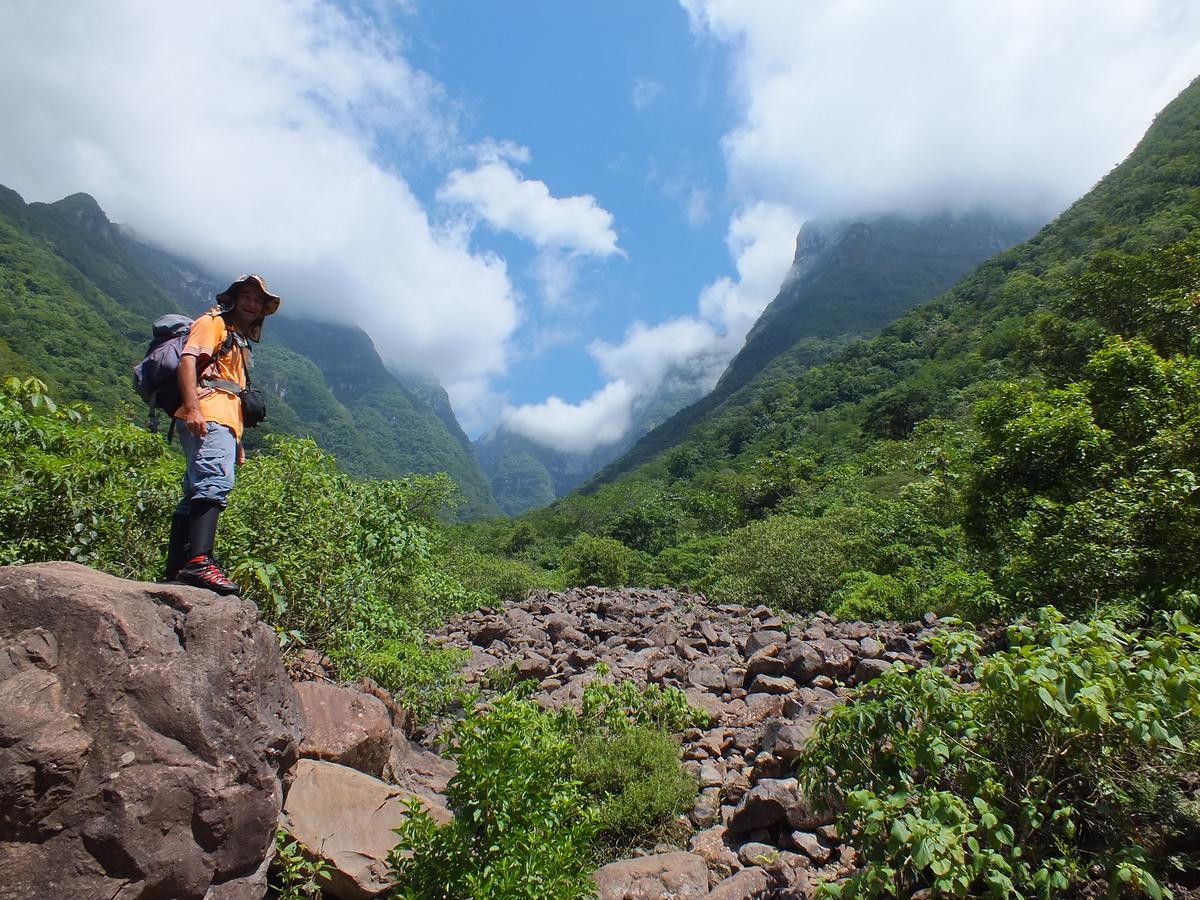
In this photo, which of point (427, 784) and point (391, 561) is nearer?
point (427, 784)

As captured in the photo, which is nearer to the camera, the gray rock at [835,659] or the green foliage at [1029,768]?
the green foliage at [1029,768]

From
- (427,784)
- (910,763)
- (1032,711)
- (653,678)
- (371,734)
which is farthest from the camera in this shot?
(653,678)

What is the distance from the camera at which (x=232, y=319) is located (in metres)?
4.49

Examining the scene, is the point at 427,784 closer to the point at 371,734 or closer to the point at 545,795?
the point at 371,734

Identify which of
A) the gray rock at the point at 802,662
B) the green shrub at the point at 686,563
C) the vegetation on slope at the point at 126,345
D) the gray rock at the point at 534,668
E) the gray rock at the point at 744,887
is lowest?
the gray rock at the point at 744,887

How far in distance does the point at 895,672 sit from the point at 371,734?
4126mm

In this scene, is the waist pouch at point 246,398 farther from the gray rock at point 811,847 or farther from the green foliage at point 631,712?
the gray rock at point 811,847

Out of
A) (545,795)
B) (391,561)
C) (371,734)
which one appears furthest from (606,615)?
(545,795)

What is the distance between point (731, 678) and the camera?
9.95 m

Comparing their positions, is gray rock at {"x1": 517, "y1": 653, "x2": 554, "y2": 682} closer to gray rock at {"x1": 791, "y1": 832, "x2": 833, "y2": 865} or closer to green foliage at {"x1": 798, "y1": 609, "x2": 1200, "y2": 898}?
gray rock at {"x1": 791, "y1": 832, "x2": 833, "y2": 865}

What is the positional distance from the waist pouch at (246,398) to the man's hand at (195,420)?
0.27 meters

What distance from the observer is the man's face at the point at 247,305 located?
14.9 ft

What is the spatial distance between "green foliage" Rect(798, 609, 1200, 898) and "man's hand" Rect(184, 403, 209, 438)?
4.25 m

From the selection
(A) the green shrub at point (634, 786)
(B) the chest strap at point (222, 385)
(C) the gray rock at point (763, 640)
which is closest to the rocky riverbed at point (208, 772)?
→ (A) the green shrub at point (634, 786)
